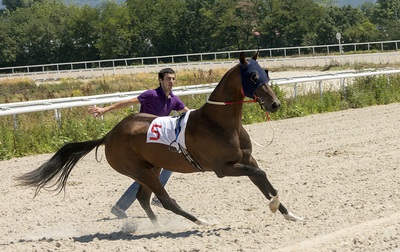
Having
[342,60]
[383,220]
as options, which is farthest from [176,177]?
[342,60]

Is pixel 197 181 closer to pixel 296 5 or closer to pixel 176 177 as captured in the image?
pixel 176 177

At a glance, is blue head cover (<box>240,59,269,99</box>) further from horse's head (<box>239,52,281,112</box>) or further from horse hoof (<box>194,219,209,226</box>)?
horse hoof (<box>194,219,209,226</box>)

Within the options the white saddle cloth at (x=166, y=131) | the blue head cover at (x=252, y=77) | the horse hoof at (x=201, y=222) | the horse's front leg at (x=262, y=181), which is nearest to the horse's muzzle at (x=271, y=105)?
the blue head cover at (x=252, y=77)

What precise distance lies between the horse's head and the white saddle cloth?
0.77 m

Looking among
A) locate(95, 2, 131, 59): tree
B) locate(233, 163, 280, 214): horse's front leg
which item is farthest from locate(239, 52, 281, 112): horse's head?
locate(95, 2, 131, 59): tree

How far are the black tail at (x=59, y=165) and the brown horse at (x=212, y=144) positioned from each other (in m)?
0.39

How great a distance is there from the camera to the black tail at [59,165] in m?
7.84

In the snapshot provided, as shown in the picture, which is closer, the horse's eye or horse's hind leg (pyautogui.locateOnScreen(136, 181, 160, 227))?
the horse's eye

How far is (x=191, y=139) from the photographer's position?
275 inches

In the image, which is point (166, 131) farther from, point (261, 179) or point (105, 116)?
point (105, 116)

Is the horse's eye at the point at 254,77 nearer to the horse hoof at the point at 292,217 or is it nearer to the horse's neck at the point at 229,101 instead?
the horse's neck at the point at 229,101

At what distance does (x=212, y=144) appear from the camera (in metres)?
6.83

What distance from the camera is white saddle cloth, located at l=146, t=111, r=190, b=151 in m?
7.08

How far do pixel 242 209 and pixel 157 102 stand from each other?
140 centimetres
